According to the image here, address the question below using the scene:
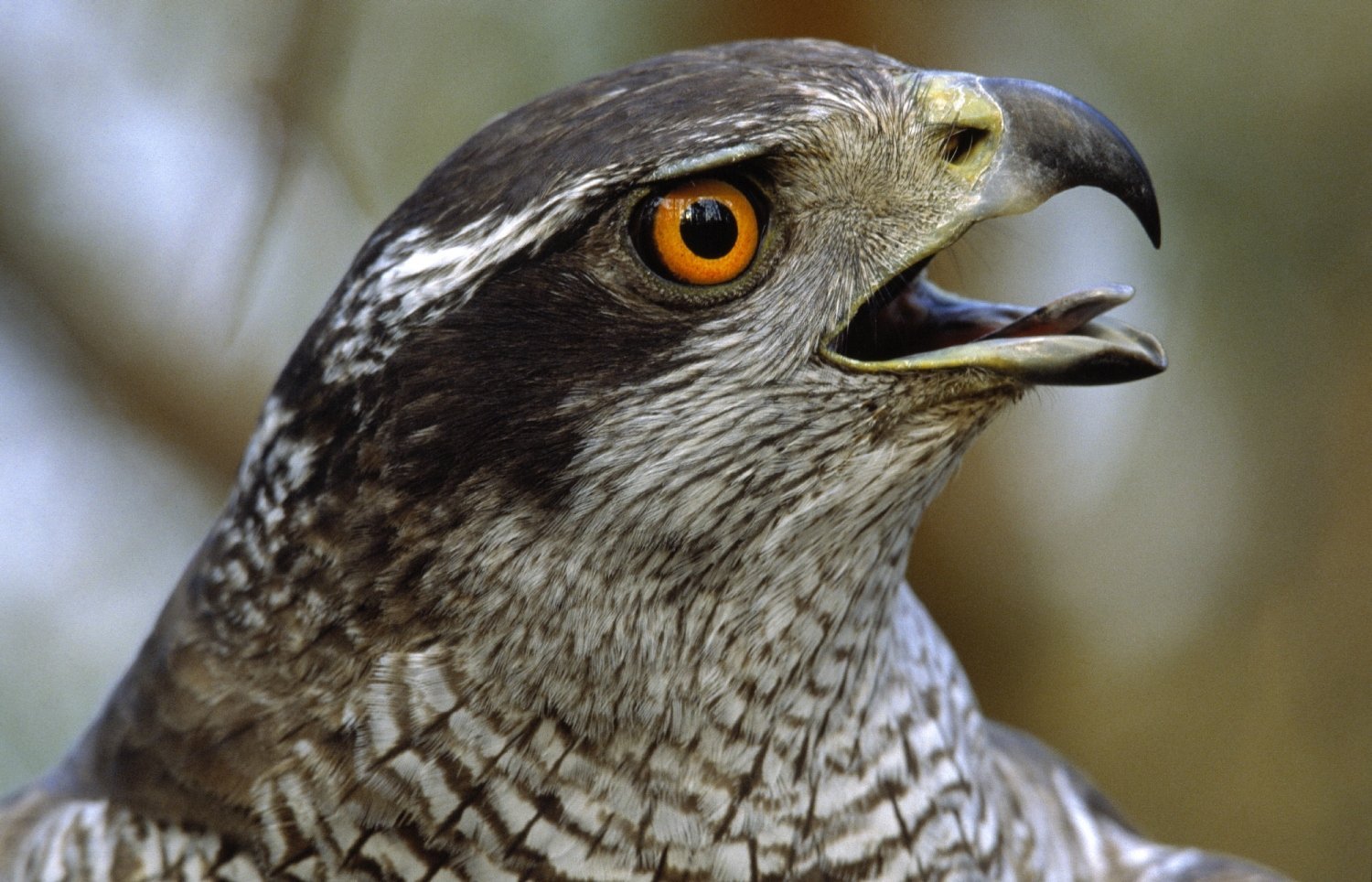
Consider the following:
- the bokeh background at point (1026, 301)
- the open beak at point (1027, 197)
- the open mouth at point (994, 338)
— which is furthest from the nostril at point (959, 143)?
the bokeh background at point (1026, 301)

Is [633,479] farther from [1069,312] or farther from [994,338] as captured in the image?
[1069,312]

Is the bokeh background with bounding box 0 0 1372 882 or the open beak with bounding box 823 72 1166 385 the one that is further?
the bokeh background with bounding box 0 0 1372 882

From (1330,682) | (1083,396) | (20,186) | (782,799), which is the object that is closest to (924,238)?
(782,799)

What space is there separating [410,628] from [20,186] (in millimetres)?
3249

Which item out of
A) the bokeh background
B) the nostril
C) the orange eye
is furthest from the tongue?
the bokeh background

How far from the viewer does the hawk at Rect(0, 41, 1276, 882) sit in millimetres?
1753

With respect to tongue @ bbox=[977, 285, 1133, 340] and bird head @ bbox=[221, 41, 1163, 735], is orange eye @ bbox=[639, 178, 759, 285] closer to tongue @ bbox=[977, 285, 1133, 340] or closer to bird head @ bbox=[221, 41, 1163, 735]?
bird head @ bbox=[221, 41, 1163, 735]

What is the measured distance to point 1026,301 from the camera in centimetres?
522

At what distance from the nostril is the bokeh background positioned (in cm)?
298

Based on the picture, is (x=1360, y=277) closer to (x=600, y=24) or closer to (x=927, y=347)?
(x=600, y=24)

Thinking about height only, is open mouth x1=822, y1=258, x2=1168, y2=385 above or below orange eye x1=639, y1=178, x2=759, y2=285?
below

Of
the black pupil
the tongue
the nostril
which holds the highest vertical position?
the black pupil

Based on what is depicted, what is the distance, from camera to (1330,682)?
605 centimetres

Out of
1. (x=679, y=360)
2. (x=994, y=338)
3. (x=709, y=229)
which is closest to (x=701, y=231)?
(x=709, y=229)
